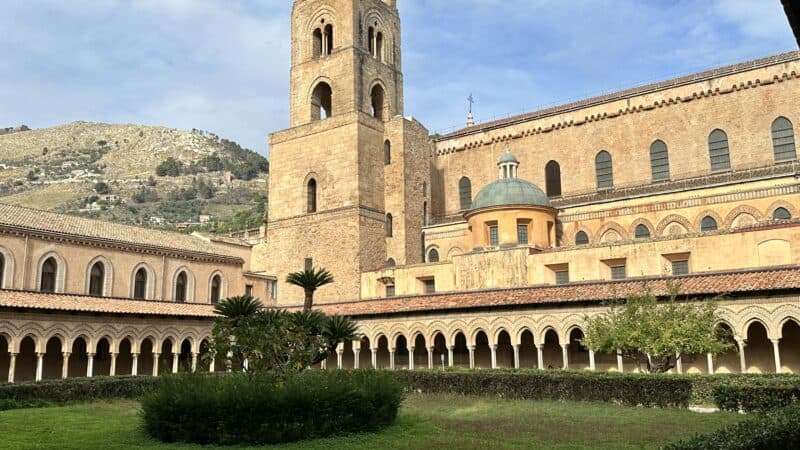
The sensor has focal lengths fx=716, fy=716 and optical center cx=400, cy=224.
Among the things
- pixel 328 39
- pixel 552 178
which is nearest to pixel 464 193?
pixel 552 178

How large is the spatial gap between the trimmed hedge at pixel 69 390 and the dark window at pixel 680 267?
71.2ft

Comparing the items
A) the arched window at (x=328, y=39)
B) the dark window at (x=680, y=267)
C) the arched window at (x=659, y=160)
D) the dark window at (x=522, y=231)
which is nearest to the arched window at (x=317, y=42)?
the arched window at (x=328, y=39)

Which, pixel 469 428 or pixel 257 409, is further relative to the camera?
pixel 469 428

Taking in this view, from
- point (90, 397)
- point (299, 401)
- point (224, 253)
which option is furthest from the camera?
point (224, 253)

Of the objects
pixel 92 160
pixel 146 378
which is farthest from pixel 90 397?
pixel 92 160

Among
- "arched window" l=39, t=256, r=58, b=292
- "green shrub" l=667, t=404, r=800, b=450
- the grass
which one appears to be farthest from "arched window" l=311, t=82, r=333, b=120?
"green shrub" l=667, t=404, r=800, b=450

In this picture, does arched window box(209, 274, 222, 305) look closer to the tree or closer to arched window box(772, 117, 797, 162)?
the tree

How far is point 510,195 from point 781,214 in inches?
→ 473

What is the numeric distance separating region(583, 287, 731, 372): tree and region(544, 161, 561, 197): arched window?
55.5 feet

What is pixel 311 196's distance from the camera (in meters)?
43.0

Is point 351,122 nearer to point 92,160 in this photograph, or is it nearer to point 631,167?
point 631,167

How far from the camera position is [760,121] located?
35125 millimetres

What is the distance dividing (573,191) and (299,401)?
2950cm

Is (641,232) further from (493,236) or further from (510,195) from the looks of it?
(493,236)
